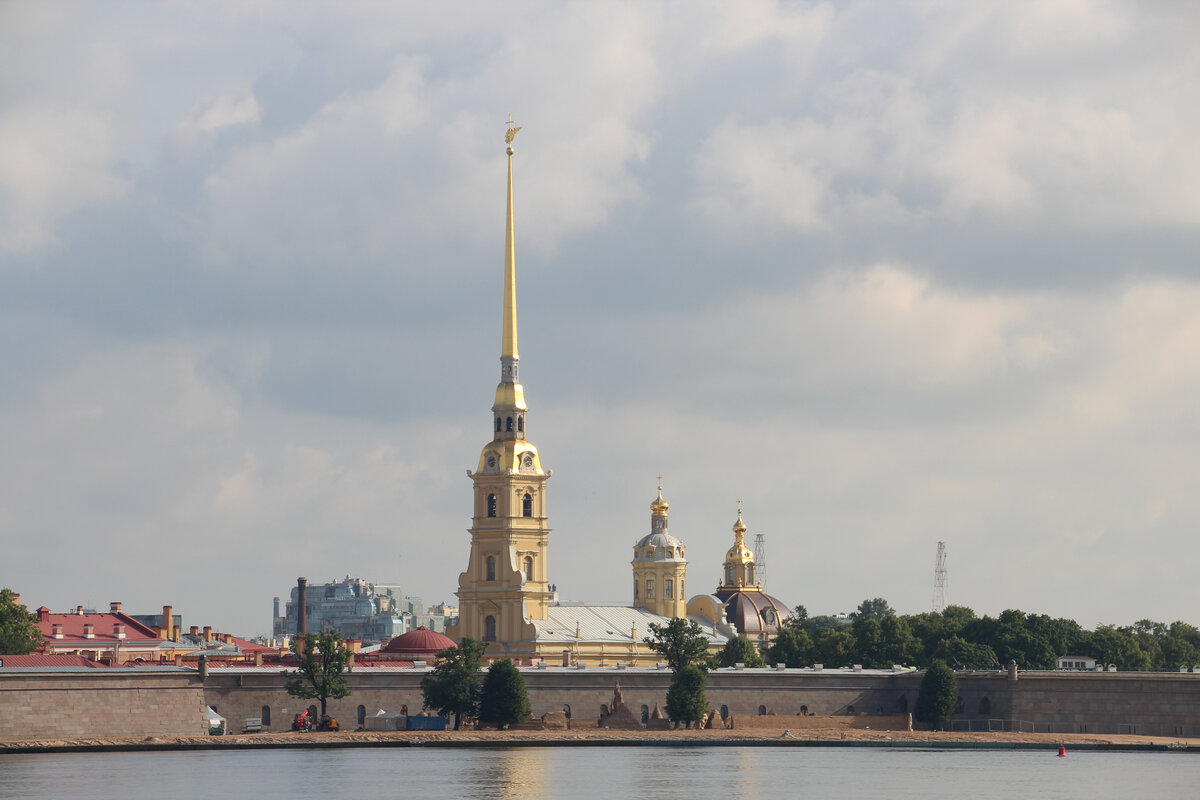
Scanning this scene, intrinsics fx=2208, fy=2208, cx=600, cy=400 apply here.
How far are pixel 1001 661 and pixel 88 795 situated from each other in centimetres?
7637

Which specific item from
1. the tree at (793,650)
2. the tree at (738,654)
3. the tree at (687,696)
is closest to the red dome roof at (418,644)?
the tree at (738,654)

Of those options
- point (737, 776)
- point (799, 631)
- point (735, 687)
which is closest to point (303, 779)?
point (737, 776)

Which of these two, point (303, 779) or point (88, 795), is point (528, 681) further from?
point (88, 795)

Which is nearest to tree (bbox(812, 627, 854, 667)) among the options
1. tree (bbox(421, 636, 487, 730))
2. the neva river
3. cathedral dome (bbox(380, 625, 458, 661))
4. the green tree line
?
the green tree line

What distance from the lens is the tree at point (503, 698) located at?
368 feet

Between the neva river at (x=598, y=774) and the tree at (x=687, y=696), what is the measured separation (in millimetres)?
9187

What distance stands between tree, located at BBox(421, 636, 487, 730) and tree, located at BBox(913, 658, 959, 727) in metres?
24.7

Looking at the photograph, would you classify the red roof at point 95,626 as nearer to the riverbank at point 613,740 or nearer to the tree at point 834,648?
the riverbank at point 613,740

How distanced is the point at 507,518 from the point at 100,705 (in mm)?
45510

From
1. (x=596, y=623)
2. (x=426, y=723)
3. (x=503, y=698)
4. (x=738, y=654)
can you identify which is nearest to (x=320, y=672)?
(x=426, y=723)

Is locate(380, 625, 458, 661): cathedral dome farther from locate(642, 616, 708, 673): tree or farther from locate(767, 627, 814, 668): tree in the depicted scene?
locate(767, 627, 814, 668): tree

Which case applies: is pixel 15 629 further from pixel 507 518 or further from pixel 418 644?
pixel 507 518

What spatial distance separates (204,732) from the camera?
350 ft

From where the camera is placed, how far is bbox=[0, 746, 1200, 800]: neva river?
78.5 m
